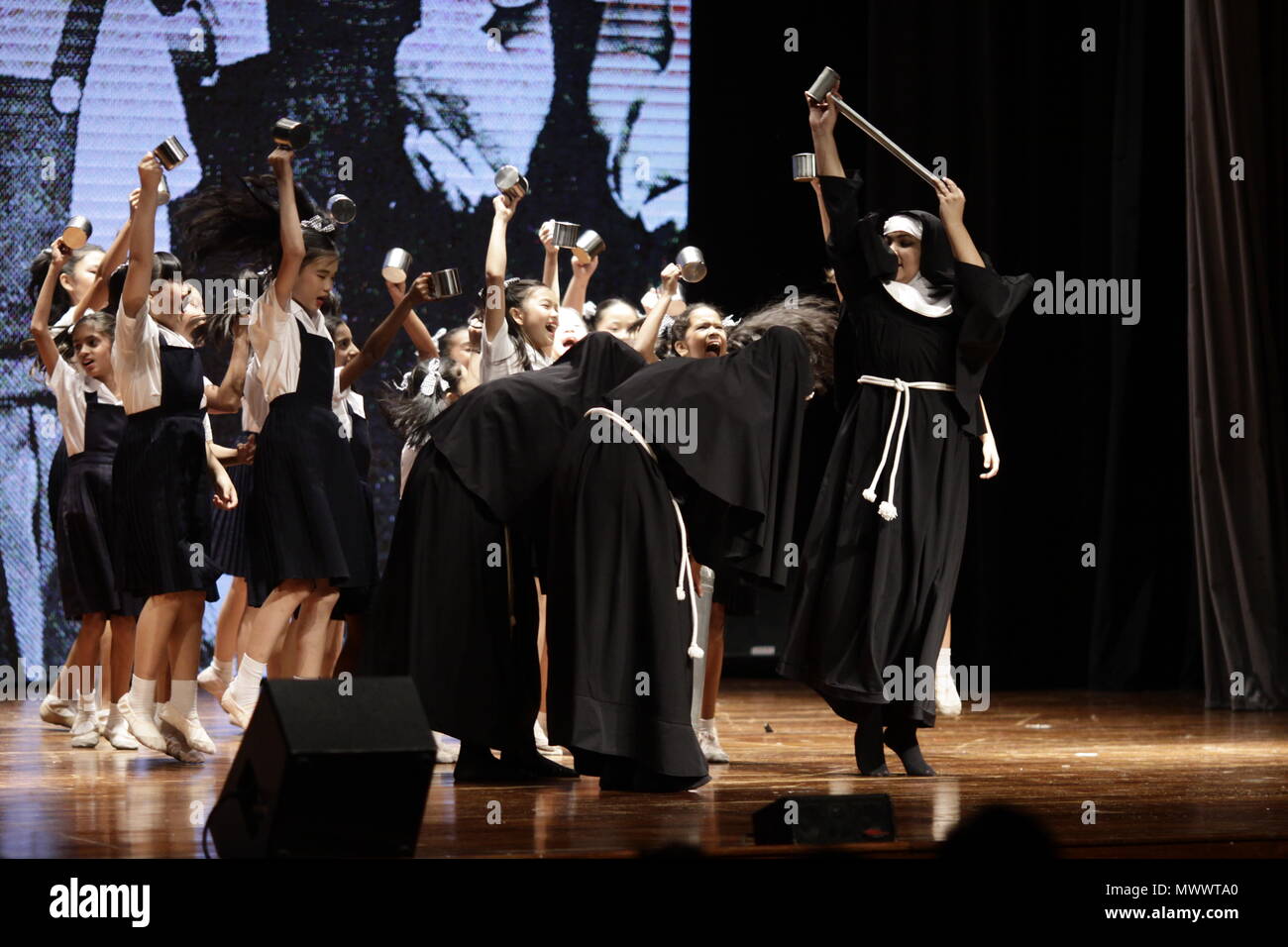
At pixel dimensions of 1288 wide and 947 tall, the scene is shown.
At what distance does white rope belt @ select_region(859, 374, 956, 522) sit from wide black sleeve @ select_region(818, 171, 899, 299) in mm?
280

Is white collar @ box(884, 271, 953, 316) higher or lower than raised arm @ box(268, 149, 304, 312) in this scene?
lower

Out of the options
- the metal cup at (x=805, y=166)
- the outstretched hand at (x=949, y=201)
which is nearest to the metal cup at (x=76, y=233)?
the metal cup at (x=805, y=166)

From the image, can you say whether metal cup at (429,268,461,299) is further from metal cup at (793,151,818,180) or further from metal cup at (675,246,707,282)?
metal cup at (793,151,818,180)

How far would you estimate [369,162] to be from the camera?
320 inches

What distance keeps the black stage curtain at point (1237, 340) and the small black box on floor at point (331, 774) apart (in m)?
5.40

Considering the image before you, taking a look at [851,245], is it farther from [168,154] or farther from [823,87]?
[168,154]

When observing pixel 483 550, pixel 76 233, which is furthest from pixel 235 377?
pixel 483 550

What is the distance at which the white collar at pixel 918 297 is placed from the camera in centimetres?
482

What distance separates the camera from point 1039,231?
8.50m

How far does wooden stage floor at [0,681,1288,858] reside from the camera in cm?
324

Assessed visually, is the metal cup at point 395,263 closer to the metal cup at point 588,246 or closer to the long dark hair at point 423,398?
the long dark hair at point 423,398

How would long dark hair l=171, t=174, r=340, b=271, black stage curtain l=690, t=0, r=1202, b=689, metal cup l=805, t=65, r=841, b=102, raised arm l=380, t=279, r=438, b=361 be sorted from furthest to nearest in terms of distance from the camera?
black stage curtain l=690, t=0, r=1202, b=689, raised arm l=380, t=279, r=438, b=361, long dark hair l=171, t=174, r=340, b=271, metal cup l=805, t=65, r=841, b=102

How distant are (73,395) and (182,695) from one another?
148 centimetres

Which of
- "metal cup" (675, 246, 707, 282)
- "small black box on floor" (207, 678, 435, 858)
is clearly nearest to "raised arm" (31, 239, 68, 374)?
"metal cup" (675, 246, 707, 282)
